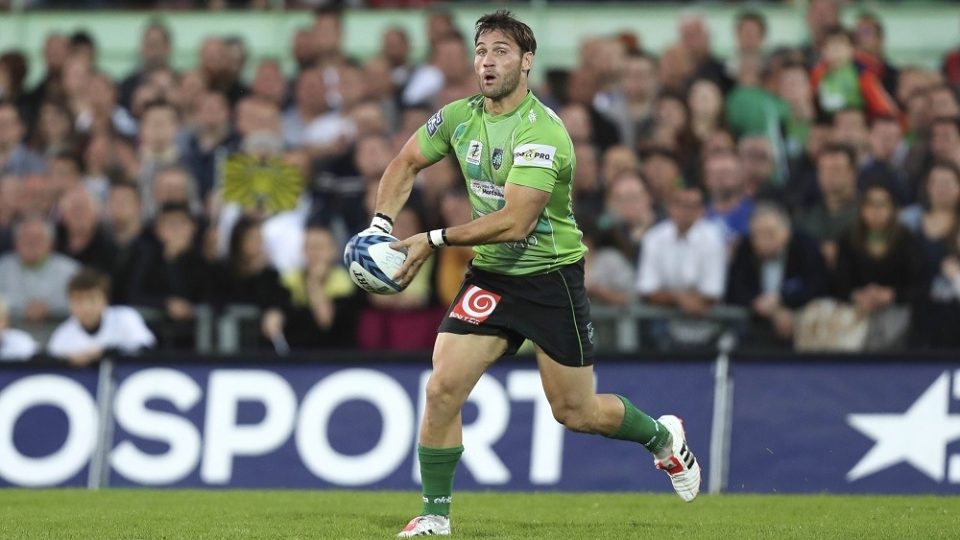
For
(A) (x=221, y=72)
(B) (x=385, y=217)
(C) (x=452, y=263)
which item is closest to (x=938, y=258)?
(C) (x=452, y=263)

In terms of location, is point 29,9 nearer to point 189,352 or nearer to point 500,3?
point 500,3

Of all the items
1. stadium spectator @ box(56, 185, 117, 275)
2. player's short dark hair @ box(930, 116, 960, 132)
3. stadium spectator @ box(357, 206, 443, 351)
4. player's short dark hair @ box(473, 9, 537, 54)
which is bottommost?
stadium spectator @ box(357, 206, 443, 351)

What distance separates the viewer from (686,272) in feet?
46.2

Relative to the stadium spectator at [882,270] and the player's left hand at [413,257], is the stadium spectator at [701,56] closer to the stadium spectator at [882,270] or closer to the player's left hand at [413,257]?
the stadium spectator at [882,270]

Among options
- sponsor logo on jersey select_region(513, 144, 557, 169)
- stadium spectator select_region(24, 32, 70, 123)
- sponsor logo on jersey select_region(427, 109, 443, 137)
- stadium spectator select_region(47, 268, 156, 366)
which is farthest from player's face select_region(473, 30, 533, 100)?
stadium spectator select_region(24, 32, 70, 123)

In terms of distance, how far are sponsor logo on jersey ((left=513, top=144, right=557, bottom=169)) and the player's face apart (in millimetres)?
318

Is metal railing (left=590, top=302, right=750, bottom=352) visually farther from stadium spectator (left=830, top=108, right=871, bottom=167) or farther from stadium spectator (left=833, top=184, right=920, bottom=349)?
stadium spectator (left=830, top=108, right=871, bottom=167)

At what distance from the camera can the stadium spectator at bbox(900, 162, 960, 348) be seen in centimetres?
1377

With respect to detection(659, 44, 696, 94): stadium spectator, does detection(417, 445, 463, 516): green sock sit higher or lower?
lower

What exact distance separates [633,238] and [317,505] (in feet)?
15.8

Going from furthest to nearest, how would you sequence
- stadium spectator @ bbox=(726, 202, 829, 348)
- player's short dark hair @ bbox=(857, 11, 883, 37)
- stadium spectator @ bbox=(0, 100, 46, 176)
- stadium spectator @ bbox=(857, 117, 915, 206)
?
stadium spectator @ bbox=(0, 100, 46, 176), player's short dark hair @ bbox=(857, 11, 883, 37), stadium spectator @ bbox=(857, 117, 915, 206), stadium spectator @ bbox=(726, 202, 829, 348)

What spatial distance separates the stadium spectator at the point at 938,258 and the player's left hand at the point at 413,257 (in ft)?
21.4

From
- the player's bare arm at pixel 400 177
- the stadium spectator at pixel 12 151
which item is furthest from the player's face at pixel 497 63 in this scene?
the stadium spectator at pixel 12 151

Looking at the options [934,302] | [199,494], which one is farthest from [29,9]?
[934,302]
